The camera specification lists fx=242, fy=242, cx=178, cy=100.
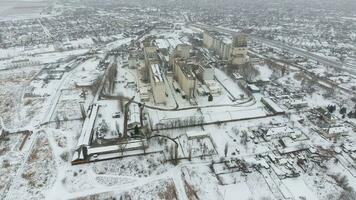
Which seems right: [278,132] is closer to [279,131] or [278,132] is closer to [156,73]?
[279,131]

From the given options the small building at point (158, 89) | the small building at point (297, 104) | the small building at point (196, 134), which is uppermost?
the small building at point (158, 89)

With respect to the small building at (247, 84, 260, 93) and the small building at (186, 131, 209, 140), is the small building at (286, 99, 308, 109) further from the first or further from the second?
the small building at (186, 131, 209, 140)

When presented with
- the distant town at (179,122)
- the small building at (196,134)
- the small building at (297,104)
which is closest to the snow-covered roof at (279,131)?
the distant town at (179,122)

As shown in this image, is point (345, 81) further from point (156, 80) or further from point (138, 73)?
point (138, 73)

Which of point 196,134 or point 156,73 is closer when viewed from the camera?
point 196,134

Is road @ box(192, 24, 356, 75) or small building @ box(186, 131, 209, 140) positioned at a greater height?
road @ box(192, 24, 356, 75)

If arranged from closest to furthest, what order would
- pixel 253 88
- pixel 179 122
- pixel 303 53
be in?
pixel 179 122 → pixel 253 88 → pixel 303 53

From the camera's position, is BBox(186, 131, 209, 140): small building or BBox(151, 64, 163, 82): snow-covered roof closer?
BBox(186, 131, 209, 140): small building

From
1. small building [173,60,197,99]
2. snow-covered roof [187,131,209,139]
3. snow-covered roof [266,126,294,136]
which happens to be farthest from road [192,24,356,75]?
snow-covered roof [187,131,209,139]

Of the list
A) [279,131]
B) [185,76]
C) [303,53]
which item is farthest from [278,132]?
[303,53]

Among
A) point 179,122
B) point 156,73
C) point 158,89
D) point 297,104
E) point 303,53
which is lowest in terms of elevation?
point 179,122

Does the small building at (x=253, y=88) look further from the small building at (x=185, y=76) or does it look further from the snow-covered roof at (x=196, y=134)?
the snow-covered roof at (x=196, y=134)
